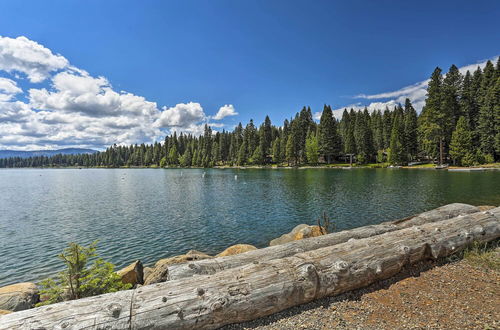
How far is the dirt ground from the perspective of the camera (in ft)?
14.8

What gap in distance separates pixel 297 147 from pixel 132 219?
3337 inches

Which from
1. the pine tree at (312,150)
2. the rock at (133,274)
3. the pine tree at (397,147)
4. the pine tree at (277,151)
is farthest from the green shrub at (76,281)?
the pine tree at (277,151)

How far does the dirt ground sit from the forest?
70.0 meters

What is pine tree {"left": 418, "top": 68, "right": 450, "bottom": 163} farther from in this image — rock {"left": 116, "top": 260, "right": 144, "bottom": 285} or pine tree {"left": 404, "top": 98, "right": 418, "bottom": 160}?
rock {"left": 116, "top": 260, "right": 144, "bottom": 285}

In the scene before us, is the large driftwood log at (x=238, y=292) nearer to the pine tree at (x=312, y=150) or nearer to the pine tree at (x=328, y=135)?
the pine tree at (x=312, y=150)

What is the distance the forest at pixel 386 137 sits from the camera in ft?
195

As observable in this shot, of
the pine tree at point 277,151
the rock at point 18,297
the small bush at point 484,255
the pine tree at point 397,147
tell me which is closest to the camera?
the small bush at point 484,255

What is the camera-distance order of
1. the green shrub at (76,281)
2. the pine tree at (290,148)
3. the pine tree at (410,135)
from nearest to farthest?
the green shrub at (76,281) → the pine tree at (410,135) → the pine tree at (290,148)

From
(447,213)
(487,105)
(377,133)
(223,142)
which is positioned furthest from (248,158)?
(447,213)

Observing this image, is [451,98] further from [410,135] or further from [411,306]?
[411,306]

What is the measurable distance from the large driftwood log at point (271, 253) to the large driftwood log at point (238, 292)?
64.5 inches

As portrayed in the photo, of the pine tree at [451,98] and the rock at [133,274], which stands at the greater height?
the pine tree at [451,98]

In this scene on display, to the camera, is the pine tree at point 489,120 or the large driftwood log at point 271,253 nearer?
the large driftwood log at point 271,253

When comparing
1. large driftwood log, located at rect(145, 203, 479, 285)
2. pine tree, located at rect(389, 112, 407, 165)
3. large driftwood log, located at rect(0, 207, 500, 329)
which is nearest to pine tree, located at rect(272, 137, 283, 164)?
pine tree, located at rect(389, 112, 407, 165)
